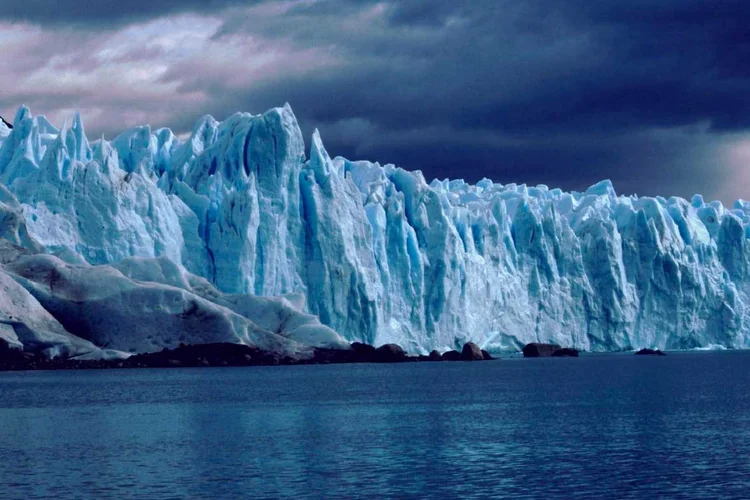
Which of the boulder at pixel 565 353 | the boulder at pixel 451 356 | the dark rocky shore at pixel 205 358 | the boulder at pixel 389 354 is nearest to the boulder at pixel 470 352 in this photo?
the boulder at pixel 451 356

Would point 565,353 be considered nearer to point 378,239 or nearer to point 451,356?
point 451,356

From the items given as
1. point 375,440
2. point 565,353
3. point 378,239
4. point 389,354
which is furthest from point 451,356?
point 375,440

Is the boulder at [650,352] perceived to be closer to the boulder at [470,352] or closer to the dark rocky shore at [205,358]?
the boulder at [470,352]

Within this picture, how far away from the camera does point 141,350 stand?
72250 mm

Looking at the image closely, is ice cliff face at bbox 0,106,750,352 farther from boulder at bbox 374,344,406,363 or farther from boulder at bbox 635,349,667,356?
boulder at bbox 374,344,406,363

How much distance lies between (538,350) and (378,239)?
22.2 meters

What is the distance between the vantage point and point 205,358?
7850 centimetres

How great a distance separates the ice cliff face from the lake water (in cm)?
2118

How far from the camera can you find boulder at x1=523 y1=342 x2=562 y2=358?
334 ft

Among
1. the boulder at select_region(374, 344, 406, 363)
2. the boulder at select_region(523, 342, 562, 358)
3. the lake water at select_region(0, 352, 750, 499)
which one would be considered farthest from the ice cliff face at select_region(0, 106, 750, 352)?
the lake water at select_region(0, 352, 750, 499)

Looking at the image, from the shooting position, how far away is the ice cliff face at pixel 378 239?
7812 cm

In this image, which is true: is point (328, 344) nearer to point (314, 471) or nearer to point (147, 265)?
point (147, 265)

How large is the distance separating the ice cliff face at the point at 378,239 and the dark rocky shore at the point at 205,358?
281cm

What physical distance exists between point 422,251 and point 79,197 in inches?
1082
